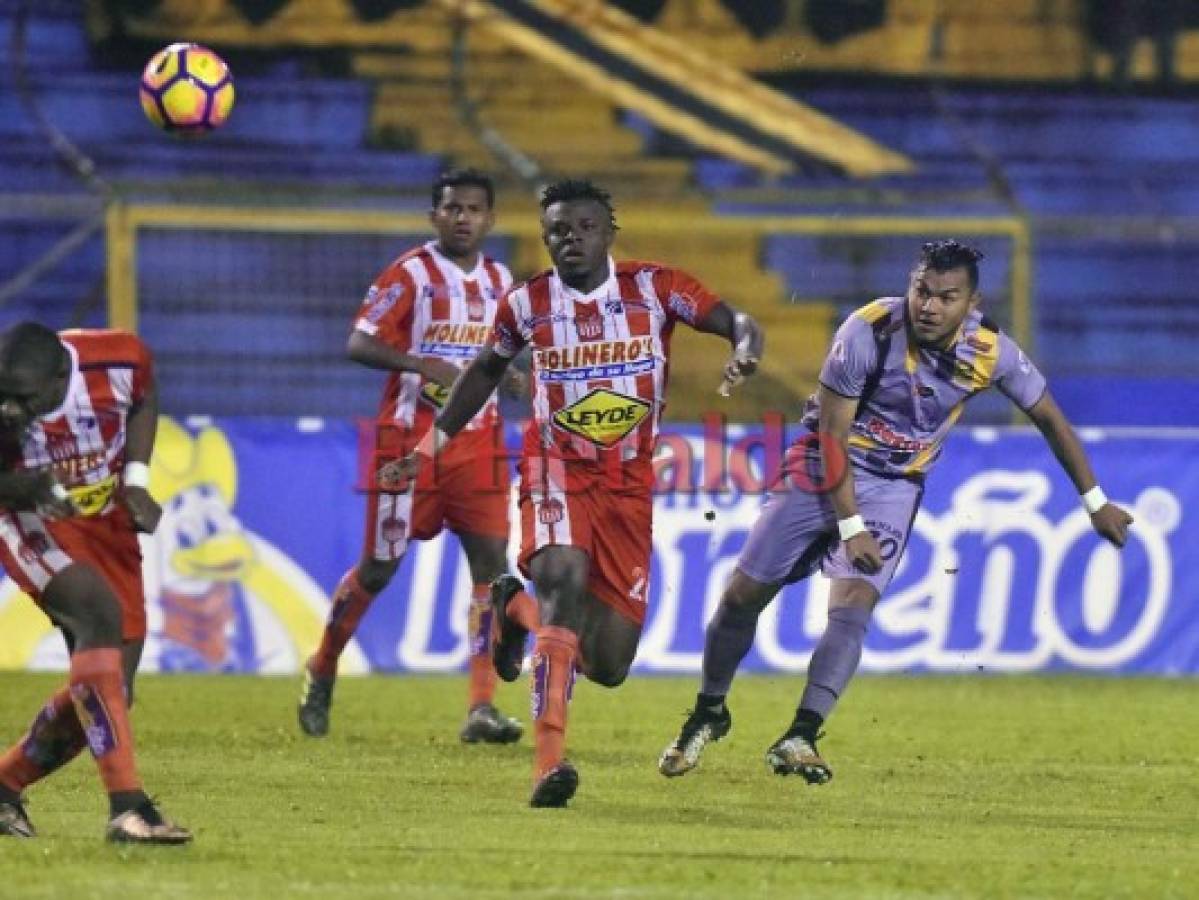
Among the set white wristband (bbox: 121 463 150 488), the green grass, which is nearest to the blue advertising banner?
the green grass

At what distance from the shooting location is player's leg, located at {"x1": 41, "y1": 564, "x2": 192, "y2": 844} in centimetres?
800

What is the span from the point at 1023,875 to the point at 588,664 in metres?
2.74

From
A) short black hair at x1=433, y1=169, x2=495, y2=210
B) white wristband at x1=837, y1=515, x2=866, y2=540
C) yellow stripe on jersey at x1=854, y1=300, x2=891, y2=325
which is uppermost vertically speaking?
short black hair at x1=433, y1=169, x2=495, y2=210

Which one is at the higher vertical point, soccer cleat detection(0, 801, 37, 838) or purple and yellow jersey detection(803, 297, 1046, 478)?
purple and yellow jersey detection(803, 297, 1046, 478)

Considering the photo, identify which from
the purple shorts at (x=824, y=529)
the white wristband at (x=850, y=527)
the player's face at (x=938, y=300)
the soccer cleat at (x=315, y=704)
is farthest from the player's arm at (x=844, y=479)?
the soccer cleat at (x=315, y=704)

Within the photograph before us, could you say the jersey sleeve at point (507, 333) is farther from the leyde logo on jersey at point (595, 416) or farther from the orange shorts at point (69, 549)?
the orange shorts at point (69, 549)

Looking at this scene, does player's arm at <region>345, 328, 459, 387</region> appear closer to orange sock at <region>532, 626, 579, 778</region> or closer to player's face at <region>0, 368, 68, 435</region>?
orange sock at <region>532, 626, 579, 778</region>

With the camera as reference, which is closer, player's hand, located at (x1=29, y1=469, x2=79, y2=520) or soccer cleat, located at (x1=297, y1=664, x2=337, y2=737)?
player's hand, located at (x1=29, y1=469, x2=79, y2=520)

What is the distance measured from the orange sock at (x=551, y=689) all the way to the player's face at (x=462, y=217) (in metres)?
3.53

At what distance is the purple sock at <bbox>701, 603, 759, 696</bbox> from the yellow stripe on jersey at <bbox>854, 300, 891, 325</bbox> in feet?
4.13

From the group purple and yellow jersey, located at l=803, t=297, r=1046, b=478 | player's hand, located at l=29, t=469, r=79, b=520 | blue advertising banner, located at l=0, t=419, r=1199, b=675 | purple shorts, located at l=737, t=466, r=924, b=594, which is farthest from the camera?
blue advertising banner, located at l=0, t=419, r=1199, b=675

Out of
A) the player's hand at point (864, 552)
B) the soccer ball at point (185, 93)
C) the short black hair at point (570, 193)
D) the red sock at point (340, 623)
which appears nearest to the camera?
the short black hair at point (570, 193)

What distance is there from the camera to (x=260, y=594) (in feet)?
52.7

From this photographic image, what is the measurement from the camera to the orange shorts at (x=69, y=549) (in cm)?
806
